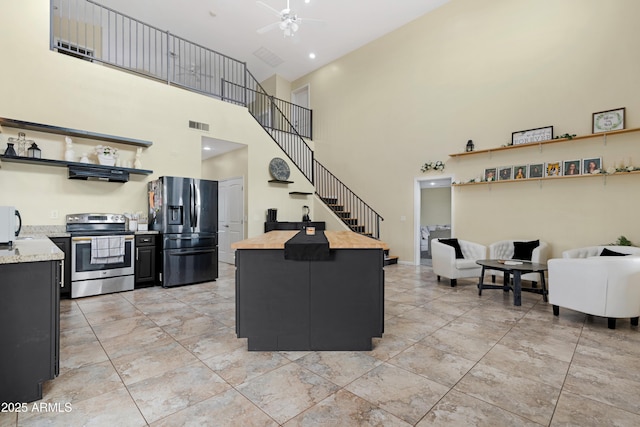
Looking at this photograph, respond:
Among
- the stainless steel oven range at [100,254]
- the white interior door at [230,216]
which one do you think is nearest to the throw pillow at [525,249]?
the white interior door at [230,216]

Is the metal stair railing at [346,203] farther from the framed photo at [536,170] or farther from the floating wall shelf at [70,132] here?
the floating wall shelf at [70,132]

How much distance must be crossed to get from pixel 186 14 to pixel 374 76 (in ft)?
15.8

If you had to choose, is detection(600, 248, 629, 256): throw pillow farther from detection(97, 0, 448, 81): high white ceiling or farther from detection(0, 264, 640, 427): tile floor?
detection(97, 0, 448, 81): high white ceiling

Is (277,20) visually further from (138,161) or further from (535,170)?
(535,170)

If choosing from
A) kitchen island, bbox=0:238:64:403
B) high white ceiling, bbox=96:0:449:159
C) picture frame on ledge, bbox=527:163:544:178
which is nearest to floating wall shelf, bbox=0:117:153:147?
high white ceiling, bbox=96:0:449:159

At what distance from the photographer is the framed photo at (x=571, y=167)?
5.12 m

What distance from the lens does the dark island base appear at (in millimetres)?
2562

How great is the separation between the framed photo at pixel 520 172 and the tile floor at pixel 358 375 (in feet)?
9.74

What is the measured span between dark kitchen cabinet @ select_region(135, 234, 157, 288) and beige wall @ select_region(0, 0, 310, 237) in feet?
2.39

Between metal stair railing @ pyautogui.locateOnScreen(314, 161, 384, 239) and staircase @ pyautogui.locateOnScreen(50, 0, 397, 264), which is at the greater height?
staircase @ pyautogui.locateOnScreen(50, 0, 397, 264)

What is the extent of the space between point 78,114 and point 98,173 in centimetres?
103

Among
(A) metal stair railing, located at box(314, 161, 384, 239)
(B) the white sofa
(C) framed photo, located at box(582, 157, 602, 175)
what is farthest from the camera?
(A) metal stair railing, located at box(314, 161, 384, 239)

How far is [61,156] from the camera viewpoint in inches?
183

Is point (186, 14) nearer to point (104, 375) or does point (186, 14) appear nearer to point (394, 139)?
point (394, 139)
